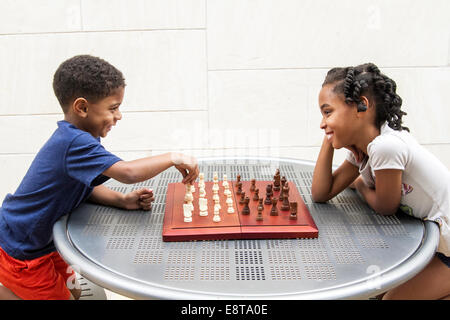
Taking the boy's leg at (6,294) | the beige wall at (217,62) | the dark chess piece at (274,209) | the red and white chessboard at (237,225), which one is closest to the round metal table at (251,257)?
the red and white chessboard at (237,225)

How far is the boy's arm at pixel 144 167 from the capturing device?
58.9 inches

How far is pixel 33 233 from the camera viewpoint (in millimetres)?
1644

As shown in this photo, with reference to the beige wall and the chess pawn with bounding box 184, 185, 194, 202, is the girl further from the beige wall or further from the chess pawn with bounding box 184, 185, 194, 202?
the beige wall

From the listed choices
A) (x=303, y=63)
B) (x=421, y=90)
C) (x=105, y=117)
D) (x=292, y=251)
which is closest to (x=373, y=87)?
(x=292, y=251)

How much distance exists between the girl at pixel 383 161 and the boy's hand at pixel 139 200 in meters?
0.67

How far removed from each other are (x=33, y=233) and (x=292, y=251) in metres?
0.93

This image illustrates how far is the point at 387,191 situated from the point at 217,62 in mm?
1812

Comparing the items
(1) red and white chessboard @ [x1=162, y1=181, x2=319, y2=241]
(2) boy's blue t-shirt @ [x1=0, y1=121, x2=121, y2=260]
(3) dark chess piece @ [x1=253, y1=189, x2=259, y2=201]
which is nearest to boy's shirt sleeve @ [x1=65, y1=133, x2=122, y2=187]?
(2) boy's blue t-shirt @ [x1=0, y1=121, x2=121, y2=260]

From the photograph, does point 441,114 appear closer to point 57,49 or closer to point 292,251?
point 292,251

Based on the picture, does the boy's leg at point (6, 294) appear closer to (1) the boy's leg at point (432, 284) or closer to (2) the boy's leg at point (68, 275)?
(2) the boy's leg at point (68, 275)

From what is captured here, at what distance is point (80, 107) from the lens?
162cm

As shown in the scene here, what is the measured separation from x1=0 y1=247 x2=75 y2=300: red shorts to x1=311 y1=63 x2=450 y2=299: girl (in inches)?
45.2
